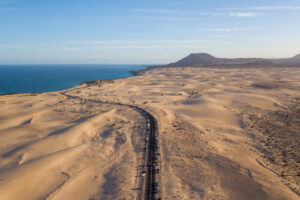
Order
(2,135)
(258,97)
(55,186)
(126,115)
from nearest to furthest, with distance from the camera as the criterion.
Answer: (55,186), (2,135), (126,115), (258,97)

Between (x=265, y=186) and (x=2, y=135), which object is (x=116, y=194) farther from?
(x=2, y=135)

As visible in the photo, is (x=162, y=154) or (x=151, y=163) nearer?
(x=151, y=163)

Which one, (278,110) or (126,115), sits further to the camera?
(278,110)

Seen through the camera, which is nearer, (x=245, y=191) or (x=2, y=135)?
(x=245, y=191)

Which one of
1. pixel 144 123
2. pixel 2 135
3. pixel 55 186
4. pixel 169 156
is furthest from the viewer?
pixel 144 123

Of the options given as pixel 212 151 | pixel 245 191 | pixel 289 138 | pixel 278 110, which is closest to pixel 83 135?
pixel 212 151

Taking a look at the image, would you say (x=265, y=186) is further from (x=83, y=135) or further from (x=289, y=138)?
(x=83, y=135)

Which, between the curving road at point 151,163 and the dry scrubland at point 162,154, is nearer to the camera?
the curving road at point 151,163

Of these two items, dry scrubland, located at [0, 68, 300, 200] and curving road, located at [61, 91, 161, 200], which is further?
dry scrubland, located at [0, 68, 300, 200]

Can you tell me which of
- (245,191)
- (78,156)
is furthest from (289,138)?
(78,156)
